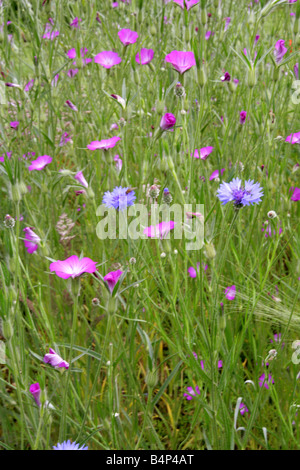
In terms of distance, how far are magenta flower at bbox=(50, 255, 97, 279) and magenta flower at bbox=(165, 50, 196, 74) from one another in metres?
0.37

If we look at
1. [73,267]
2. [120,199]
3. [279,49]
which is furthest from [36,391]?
[279,49]

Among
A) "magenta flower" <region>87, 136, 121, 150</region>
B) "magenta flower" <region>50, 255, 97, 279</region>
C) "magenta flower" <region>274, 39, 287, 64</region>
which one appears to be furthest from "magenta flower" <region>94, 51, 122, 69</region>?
"magenta flower" <region>50, 255, 97, 279</region>

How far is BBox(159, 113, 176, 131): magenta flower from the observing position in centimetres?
72

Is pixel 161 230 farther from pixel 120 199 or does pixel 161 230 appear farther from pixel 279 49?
pixel 279 49

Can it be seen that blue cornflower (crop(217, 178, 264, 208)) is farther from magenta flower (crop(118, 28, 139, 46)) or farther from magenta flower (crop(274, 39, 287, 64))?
magenta flower (crop(118, 28, 139, 46))

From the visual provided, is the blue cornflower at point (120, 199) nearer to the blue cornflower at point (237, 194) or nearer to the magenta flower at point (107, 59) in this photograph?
the blue cornflower at point (237, 194)

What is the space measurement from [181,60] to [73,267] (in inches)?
15.9

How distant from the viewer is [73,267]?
23.8 inches

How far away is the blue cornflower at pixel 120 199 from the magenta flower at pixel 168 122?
4.7 inches

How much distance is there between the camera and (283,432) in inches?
33.5

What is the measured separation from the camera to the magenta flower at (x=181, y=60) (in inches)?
29.4
